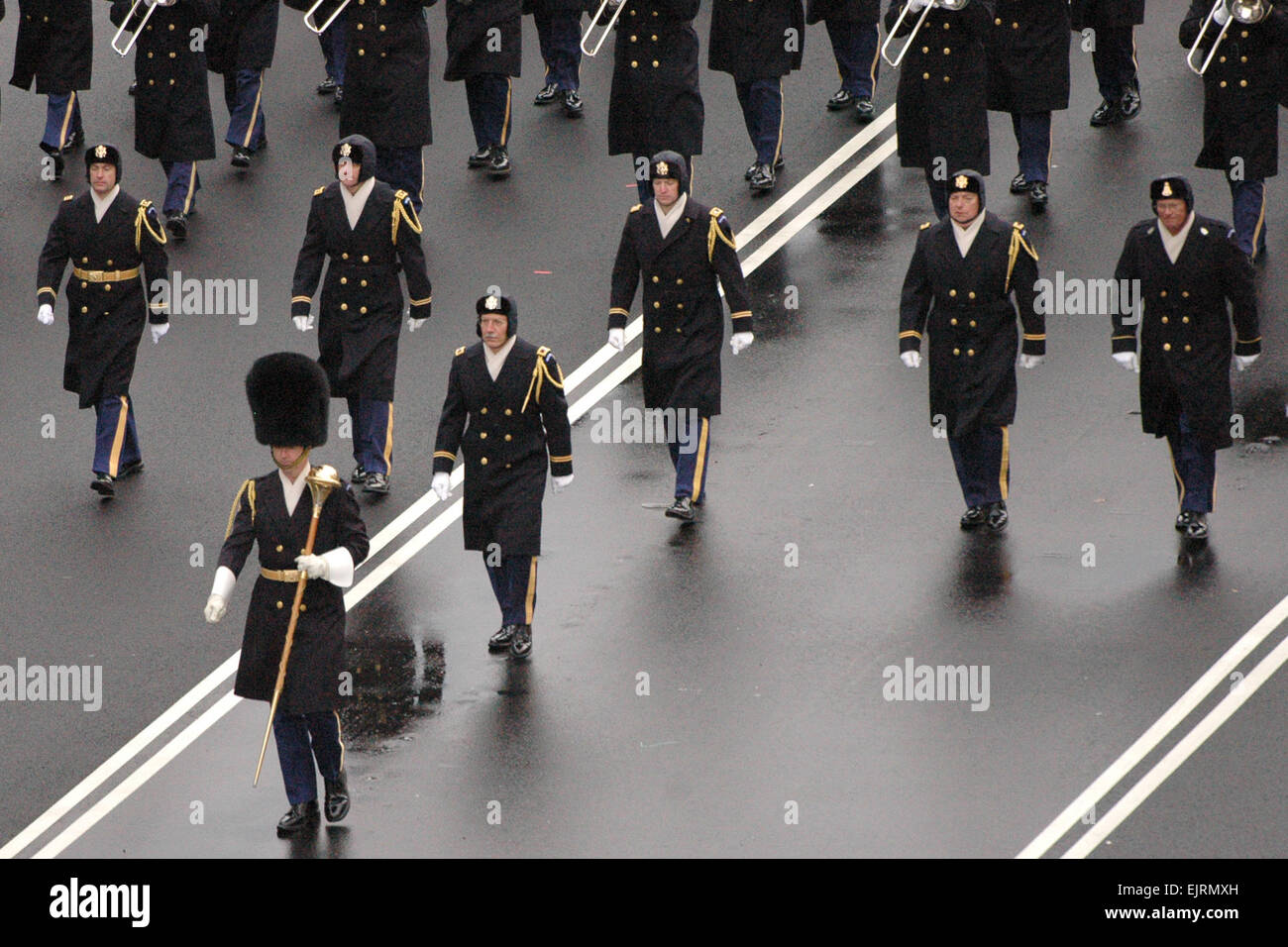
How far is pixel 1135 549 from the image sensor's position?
45.5 feet

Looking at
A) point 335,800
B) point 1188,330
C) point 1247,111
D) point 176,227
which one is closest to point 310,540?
point 335,800

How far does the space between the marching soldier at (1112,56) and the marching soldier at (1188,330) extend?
4.81 m

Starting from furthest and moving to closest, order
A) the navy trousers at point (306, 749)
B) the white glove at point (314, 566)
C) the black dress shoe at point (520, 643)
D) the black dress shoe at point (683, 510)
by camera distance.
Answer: the black dress shoe at point (683, 510) → the black dress shoe at point (520, 643) → the navy trousers at point (306, 749) → the white glove at point (314, 566)

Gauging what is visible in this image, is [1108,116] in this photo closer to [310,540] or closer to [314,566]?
[310,540]

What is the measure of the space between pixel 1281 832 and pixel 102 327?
7.96 meters

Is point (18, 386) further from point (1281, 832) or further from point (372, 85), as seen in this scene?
point (1281, 832)

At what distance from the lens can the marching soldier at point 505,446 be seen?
13.2 metres

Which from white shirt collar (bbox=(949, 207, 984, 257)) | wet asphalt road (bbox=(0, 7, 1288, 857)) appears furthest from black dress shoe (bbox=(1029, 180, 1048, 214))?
white shirt collar (bbox=(949, 207, 984, 257))

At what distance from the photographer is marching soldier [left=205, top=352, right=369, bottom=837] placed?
1136cm

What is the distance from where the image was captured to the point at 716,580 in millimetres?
13805

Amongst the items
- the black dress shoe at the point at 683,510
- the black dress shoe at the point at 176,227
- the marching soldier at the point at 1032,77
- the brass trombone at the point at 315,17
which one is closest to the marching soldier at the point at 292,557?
the black dress shoe at the point at 683,510

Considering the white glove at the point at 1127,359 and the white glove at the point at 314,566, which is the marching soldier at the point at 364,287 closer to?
the white glove at the point at 314,566

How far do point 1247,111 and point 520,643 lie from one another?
6734 mm
